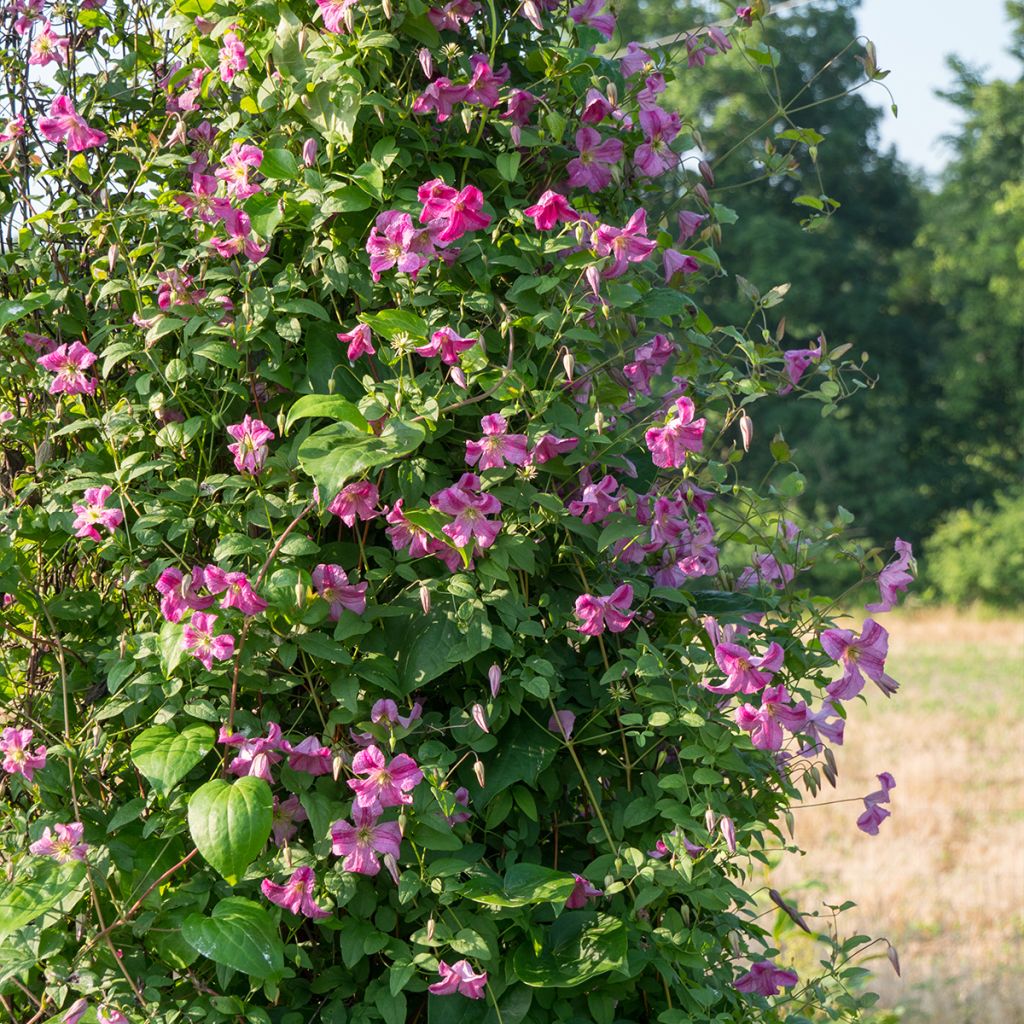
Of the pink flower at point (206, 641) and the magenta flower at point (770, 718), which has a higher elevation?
the pink flower at point (206, 641)

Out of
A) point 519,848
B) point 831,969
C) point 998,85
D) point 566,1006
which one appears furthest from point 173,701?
point 998,85

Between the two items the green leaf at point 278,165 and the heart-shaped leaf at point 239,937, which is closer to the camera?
the heart-shaped leaf at point 239,937

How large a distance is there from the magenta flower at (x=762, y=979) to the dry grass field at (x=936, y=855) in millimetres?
729

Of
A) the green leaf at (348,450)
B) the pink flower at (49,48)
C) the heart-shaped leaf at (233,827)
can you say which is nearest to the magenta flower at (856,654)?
the green leaf at (348,450)

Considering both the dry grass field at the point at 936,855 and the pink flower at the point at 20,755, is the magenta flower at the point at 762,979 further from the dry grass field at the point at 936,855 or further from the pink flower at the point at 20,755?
the pink flower at the point at 20,755

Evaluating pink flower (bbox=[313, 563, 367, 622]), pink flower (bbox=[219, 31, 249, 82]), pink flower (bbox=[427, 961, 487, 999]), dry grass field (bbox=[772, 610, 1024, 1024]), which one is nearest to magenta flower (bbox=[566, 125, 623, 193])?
pink flower (bbox=[219, 31, 249, 82])

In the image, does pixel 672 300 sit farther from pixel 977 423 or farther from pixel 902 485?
pixel 977 423

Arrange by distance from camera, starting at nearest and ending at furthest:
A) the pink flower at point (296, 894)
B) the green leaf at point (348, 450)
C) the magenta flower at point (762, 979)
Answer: the green leaf at point (348, 450) < the pink flower at point (296, 894) < the magenta flower at point (762, 979)

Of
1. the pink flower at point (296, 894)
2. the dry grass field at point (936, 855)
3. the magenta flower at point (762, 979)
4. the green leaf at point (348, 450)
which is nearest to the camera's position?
the green leaf at point (348, 450)

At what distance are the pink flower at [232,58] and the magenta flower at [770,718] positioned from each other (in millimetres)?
980

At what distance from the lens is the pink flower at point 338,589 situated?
147 centimetres

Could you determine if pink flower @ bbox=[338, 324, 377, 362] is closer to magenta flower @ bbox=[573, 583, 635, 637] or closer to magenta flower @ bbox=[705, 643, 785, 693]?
magenta flower @ bbox=[573, 583, 635, 637]

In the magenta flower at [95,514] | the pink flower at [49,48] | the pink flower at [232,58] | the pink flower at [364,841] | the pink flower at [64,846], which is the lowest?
the pink flower at [64,846]

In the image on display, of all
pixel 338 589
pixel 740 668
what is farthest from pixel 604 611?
pixel 338 589
